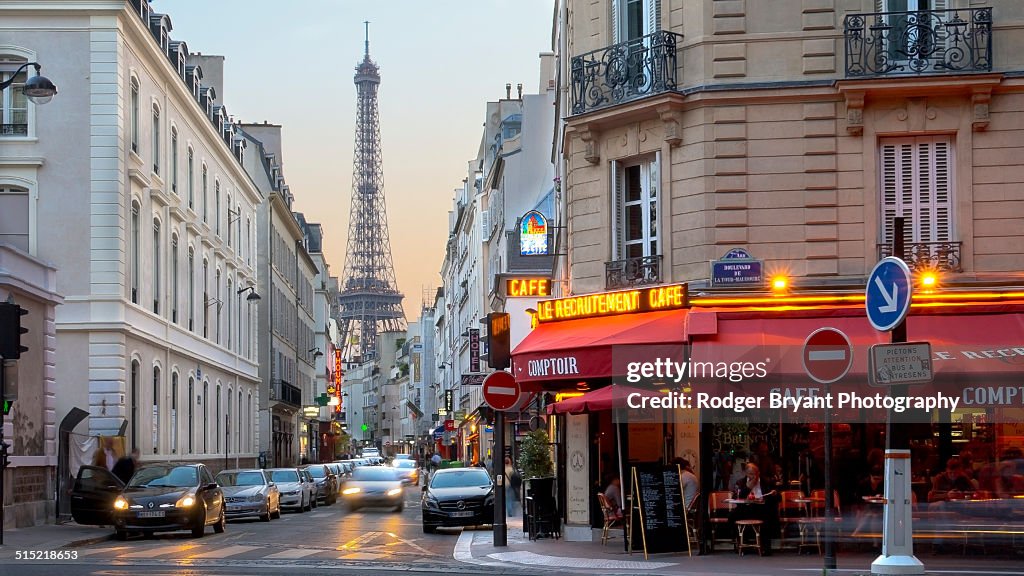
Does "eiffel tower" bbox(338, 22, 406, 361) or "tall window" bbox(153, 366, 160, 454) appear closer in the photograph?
"tall window" bbox(153, 366, 160, 454)

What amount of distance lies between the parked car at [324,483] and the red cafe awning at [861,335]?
2782 cm

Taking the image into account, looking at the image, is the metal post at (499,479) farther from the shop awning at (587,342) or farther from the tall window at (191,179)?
the tall window at (191,179)

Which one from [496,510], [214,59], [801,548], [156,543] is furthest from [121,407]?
[214,59]

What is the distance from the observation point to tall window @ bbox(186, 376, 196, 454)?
45781mm

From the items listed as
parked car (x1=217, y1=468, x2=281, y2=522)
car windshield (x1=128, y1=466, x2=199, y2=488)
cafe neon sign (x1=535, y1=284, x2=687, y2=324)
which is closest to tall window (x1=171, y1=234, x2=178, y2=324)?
parked car (x1=217, y1=468, x2=281, y2=522)

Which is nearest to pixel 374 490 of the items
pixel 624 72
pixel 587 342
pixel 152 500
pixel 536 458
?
pixel 536 458

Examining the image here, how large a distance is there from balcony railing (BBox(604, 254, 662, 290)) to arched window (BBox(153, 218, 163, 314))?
21.1 metres

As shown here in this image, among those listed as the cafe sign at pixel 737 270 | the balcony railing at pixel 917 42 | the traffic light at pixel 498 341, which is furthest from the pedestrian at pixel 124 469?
the balcony railing at pixel 917 42

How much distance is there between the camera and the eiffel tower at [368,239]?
179875 mm

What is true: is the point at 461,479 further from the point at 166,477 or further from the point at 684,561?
the point at 684,561

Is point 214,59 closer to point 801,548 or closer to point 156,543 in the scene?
point 156,543

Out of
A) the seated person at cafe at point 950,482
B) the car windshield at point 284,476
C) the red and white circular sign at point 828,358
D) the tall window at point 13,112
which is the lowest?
the car windshield at point 284,476

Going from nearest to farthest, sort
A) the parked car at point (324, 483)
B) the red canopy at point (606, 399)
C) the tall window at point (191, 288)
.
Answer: the red canopy at point (606, 399) → the tall window at point (191, 288) → the parked car at point (324, 483)

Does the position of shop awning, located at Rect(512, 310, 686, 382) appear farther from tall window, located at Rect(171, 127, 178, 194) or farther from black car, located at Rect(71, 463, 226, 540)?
tall window, located at Rect(171, 127, 178, 194)
